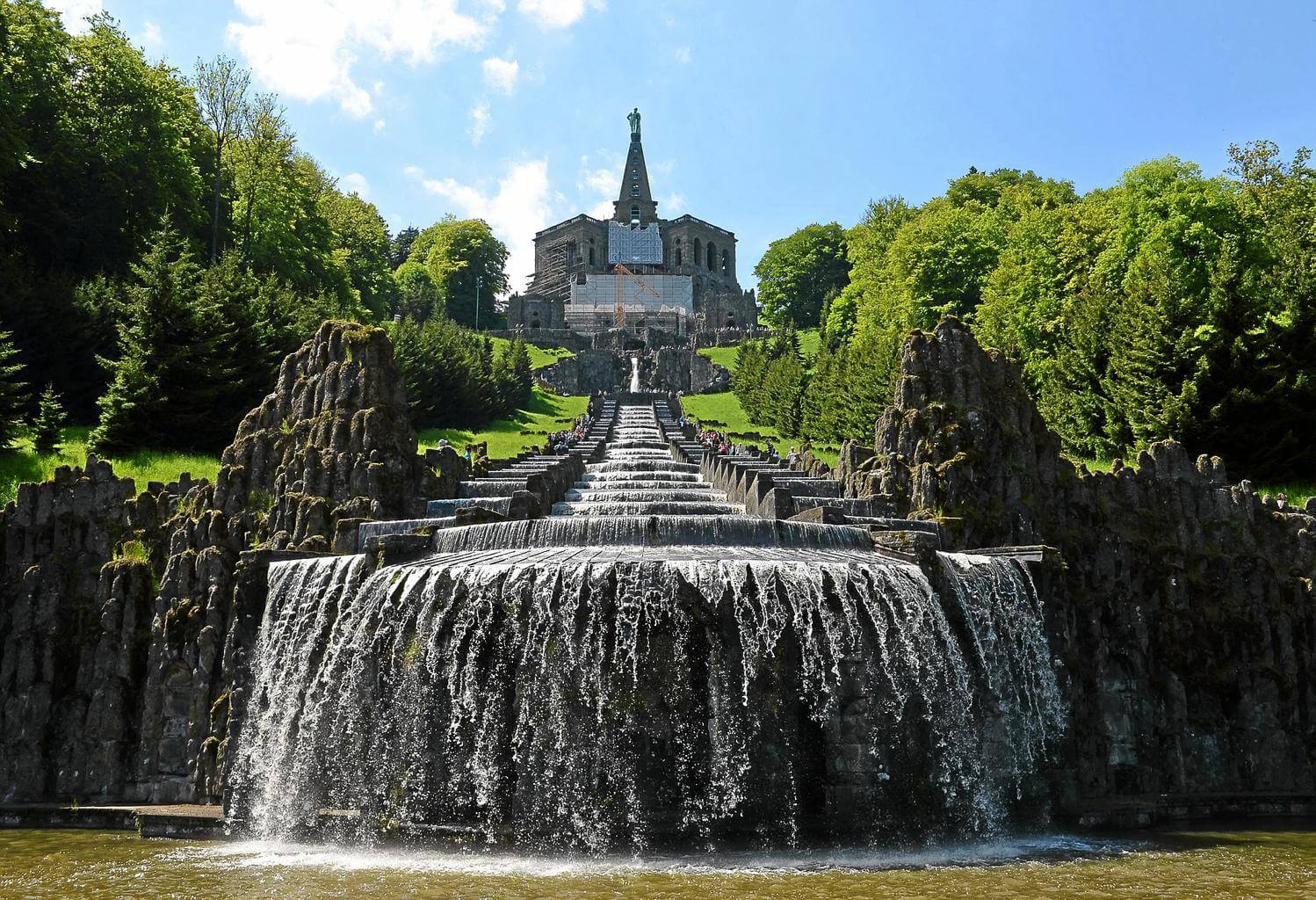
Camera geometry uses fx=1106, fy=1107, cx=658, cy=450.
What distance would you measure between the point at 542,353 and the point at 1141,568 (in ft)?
331

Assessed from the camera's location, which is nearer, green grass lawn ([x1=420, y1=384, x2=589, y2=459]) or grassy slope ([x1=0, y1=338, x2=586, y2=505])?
grassy slope ([x1=0, y1=338, x2=586, y2=505])

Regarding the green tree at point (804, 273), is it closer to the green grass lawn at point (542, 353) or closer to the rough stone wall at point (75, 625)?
the green grass lawn at point (542, 353)

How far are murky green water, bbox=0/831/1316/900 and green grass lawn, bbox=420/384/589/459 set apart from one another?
31.4m

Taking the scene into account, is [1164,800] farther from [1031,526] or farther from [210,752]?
[210,752]

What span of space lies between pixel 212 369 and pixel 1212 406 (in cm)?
3613

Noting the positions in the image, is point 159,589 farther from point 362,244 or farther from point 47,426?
point 362,244

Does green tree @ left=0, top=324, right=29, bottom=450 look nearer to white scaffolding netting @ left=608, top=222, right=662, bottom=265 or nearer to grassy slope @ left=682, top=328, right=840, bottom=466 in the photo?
grassy slope @ left=682, top=328, right=840, bottom=466

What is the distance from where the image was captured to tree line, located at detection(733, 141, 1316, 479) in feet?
130

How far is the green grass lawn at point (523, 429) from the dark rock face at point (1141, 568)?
25294 millimetres

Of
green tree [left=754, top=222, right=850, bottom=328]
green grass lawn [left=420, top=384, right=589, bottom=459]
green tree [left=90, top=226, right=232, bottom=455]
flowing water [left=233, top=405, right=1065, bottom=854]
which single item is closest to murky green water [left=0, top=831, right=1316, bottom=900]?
flowing water [left=233, top=405, right=1065, bottom=854]

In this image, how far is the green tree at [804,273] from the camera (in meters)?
148

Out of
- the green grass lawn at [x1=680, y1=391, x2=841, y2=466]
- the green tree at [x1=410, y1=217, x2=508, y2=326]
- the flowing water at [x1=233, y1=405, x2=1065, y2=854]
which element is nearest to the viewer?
the flowing water at [x1=233, y1=405, x2=1065, y2=854]

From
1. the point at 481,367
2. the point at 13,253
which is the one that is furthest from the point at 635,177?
the point at 13,253

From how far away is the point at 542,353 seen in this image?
4998 inches
